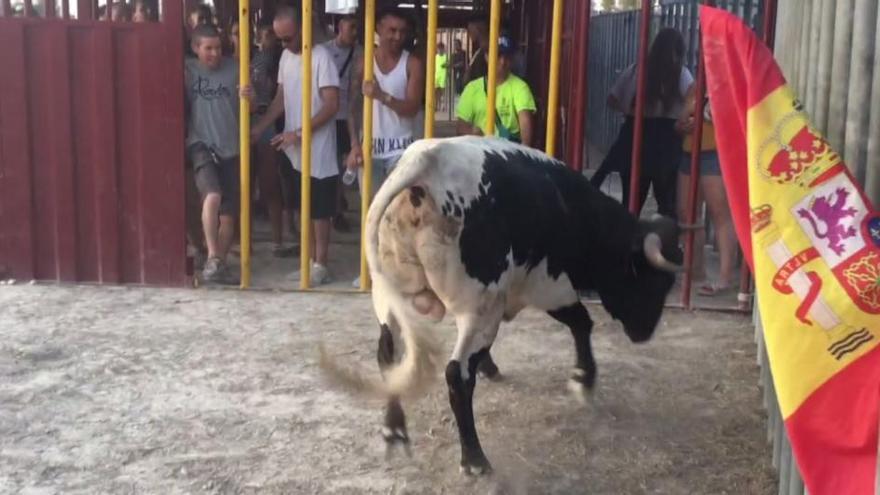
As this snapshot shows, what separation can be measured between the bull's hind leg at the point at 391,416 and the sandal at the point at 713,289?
3.03m

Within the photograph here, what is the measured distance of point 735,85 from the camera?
281cm

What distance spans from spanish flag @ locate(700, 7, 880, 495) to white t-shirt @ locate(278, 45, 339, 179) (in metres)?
4.12

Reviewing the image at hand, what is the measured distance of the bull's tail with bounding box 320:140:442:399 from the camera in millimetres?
3750

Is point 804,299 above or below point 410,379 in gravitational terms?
above

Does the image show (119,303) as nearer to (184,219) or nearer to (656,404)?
(184,219)

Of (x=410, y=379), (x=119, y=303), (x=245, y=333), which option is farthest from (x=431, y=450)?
(x=119, y=303)

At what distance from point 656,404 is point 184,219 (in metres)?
3.21

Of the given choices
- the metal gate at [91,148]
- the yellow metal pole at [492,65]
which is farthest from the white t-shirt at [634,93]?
the metal gate at [91,148]

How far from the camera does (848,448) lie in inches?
97.9

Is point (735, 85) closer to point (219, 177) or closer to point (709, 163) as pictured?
point (709, 163)

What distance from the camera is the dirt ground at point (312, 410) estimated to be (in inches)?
155

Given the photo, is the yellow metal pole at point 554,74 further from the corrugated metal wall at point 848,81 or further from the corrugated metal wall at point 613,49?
the corrugated metal wall at point 613,49

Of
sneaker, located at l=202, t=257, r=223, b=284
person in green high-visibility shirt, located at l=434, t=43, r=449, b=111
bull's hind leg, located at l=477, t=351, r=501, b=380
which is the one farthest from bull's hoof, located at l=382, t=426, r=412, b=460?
person in green high-visibility shirt, located at l=434, t=43, r=449, b=111

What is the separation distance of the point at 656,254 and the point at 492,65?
7.09 feet
